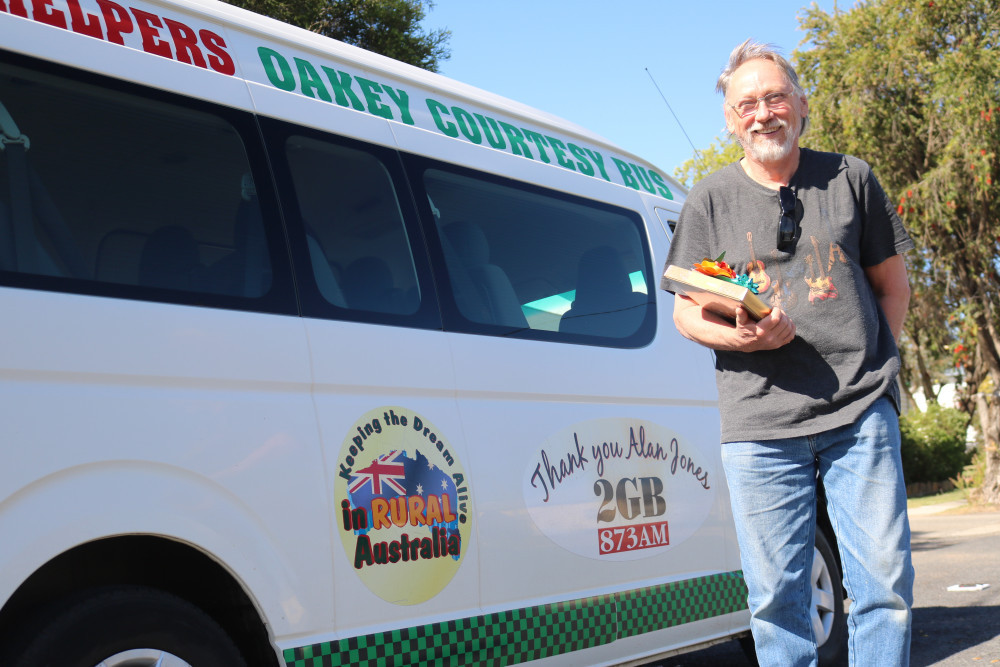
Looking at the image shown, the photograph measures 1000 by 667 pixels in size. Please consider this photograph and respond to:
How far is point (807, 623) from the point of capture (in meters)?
2.41

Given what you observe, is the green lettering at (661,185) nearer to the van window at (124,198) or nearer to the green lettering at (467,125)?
the green lettering at (467,125)

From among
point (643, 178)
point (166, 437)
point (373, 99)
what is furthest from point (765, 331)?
point (643, 178)

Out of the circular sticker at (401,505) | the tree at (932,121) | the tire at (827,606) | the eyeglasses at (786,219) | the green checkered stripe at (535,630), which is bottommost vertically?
the tire at (827,606)

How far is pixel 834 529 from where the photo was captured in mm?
2369

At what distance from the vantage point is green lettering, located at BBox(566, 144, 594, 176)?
3940 mm

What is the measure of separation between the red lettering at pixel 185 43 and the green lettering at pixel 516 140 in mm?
1296

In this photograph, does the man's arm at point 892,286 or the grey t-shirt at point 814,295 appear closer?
the grey t-shirt at point 814,295

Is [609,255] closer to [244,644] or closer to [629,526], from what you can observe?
[629,526]

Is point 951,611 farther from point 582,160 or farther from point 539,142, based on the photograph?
point 539,142

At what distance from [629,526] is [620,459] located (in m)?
0.25

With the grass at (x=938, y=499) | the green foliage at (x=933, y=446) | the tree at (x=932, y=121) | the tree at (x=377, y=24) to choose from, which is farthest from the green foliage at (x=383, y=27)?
the green foliage at (x=933, y=446)

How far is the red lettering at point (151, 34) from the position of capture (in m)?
2.50


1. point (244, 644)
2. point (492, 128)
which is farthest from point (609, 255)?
point (244, 644)

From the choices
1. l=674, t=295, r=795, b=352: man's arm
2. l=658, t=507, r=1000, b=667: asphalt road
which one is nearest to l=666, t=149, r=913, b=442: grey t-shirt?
l=674, t=295, r=795, b=352: man's arm
